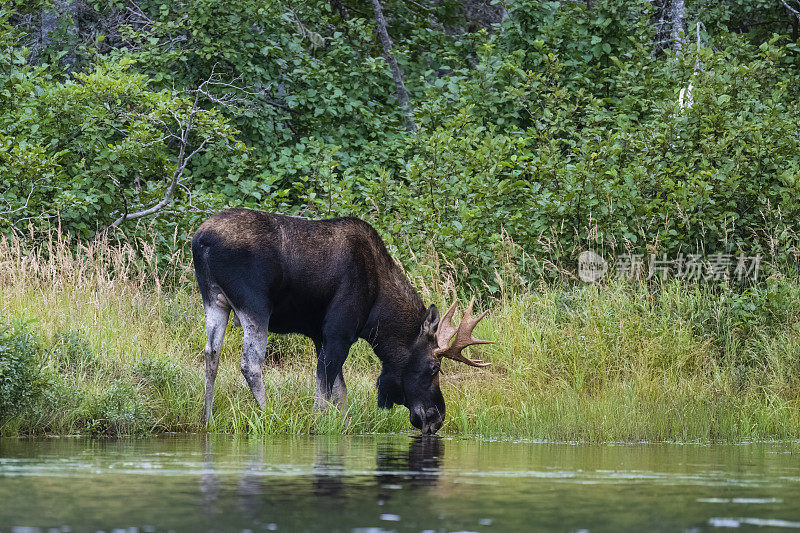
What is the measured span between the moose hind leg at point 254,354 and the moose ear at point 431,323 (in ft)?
5.72

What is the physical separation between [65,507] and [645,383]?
24.4 ft

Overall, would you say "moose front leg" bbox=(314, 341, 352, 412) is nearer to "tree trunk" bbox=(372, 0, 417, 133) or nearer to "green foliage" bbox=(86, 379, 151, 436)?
"green foliage" bbox=(86, 379, 151, 436)

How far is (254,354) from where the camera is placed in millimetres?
10477

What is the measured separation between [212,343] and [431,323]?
88.8 inches

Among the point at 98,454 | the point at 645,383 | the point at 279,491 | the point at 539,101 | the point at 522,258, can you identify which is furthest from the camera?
the point at 539,101

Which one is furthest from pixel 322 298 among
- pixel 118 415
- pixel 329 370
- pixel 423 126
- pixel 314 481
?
pixel 423 126

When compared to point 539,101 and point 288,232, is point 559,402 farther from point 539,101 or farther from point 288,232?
point 539,101

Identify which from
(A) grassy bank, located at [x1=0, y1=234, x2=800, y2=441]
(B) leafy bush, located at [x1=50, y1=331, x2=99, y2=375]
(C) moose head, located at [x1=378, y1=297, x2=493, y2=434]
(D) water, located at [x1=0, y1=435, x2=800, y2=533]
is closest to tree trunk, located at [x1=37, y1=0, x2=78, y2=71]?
(A) grassy bank, located at [x1=0, y1=234, x2=800, y2=441]

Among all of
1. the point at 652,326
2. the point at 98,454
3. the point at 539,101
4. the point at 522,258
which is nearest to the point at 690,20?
the point at 539,101

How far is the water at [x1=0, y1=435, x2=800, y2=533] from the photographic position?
466 centimetres

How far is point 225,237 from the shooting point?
10.5 metres

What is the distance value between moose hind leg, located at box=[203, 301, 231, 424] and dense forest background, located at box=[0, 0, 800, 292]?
3.59m

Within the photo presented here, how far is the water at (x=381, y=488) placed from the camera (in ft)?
15.3

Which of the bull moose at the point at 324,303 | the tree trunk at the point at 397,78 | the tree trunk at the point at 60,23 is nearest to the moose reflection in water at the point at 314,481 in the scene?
the bull moose at the point at 324,303
